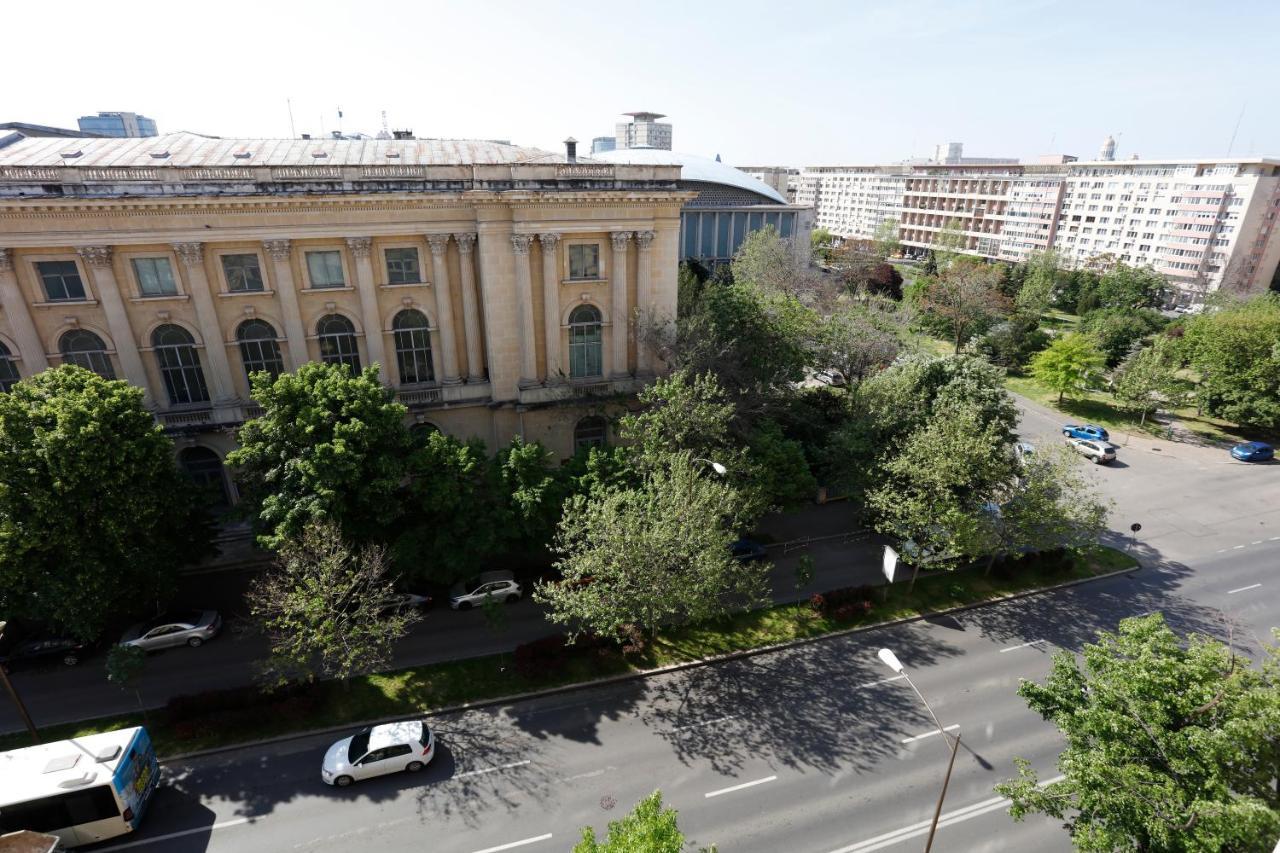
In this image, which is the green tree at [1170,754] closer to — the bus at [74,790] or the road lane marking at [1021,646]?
the road lane marking at [1021,646]

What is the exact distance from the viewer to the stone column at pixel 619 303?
40938 mm

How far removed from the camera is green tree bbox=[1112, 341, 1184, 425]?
57.2m

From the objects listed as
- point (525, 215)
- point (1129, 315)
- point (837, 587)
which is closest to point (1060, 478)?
point (837, 587)

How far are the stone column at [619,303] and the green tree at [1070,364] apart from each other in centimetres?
4647

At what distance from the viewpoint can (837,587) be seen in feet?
117

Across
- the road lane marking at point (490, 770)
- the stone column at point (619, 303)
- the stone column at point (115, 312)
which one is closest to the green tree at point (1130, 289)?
the stone column at point (619, 303)

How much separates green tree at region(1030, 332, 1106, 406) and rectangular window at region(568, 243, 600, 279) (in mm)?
49645

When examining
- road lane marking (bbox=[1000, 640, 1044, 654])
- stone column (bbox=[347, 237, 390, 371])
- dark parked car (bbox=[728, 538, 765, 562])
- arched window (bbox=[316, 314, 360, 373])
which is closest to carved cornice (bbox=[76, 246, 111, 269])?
arched window (bbox=[316, 314, 360, 373])

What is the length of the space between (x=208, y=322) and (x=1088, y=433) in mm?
66965

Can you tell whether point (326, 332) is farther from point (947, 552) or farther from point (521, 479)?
point (947, 552)

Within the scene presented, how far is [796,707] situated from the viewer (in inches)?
1083

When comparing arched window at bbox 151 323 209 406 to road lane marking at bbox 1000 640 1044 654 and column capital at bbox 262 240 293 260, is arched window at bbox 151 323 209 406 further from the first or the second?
road lane marking at bbox 1000 640 1044 654

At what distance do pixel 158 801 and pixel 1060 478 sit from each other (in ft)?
138

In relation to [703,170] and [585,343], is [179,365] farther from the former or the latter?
[703,170]
